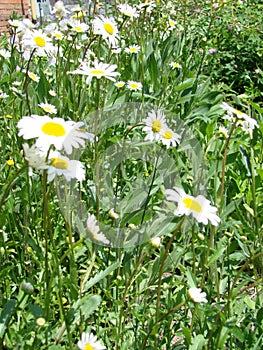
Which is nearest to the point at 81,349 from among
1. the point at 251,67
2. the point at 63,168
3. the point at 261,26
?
the point at 63,168

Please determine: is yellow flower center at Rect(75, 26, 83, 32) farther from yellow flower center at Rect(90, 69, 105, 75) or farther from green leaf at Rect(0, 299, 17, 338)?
green leaf at Rect(0, 299, 17, 338)

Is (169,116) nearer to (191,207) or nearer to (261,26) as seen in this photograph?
(191,207)

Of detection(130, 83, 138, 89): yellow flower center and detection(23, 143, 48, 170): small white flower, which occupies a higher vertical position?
detection(23, 143, 48, 170): small white flower

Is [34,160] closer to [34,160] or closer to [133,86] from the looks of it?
[34,160]

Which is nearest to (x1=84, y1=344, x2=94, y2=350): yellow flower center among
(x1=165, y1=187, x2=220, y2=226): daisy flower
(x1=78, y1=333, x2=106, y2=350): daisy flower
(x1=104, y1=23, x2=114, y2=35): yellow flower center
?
(x1=78, y1=333, x2=106, y2=350): daisy flower

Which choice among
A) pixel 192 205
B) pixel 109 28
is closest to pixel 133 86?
pixel 109 28

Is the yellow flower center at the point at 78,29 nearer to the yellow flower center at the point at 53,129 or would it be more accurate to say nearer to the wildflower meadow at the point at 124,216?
the wildflower meadow at the point at 124,216

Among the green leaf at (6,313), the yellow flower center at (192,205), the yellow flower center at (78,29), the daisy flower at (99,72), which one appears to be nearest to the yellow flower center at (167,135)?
the daisy flower at (99,72)
